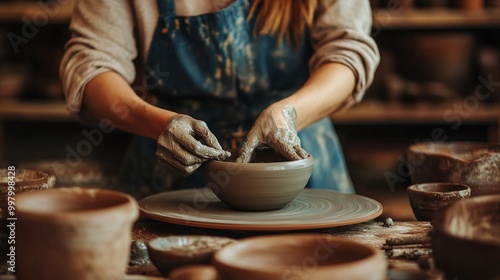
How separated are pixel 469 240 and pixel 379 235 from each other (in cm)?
51

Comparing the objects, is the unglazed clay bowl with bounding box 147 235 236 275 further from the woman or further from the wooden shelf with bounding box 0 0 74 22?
the wooden shelf with bounding box 0 0 74 22

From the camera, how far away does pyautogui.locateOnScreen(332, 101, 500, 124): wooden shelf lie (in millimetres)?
3545

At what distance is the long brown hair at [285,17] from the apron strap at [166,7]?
0.77 ft

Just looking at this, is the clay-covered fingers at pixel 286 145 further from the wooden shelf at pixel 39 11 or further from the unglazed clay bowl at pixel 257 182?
the wooden shelf at pixel 39 11

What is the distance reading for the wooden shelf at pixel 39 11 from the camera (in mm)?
3564

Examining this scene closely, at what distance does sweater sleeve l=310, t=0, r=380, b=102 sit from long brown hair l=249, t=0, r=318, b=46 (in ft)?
0.16

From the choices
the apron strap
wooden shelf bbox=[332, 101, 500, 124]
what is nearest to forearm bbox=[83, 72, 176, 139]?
the apron strap

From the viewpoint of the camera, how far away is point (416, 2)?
11.8ft

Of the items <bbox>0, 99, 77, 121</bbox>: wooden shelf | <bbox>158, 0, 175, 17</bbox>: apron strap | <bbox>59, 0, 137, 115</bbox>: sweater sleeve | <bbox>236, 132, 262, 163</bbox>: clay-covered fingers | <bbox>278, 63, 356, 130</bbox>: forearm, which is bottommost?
<bbox>0, 99, 77, 121</bbox>: wooden shelf

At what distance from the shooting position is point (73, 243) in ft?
3.36

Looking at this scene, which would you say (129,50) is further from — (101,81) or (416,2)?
(416,2)

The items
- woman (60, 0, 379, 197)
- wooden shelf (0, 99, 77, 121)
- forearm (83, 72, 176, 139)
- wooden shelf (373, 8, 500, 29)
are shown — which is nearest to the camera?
A: forearm (83, 72, 176, 139)

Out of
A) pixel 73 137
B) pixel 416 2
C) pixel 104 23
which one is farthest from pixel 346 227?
pixel 73 137

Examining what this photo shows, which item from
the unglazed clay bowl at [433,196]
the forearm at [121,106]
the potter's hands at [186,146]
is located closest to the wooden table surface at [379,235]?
the unglazed clay bowl at [433,196]
